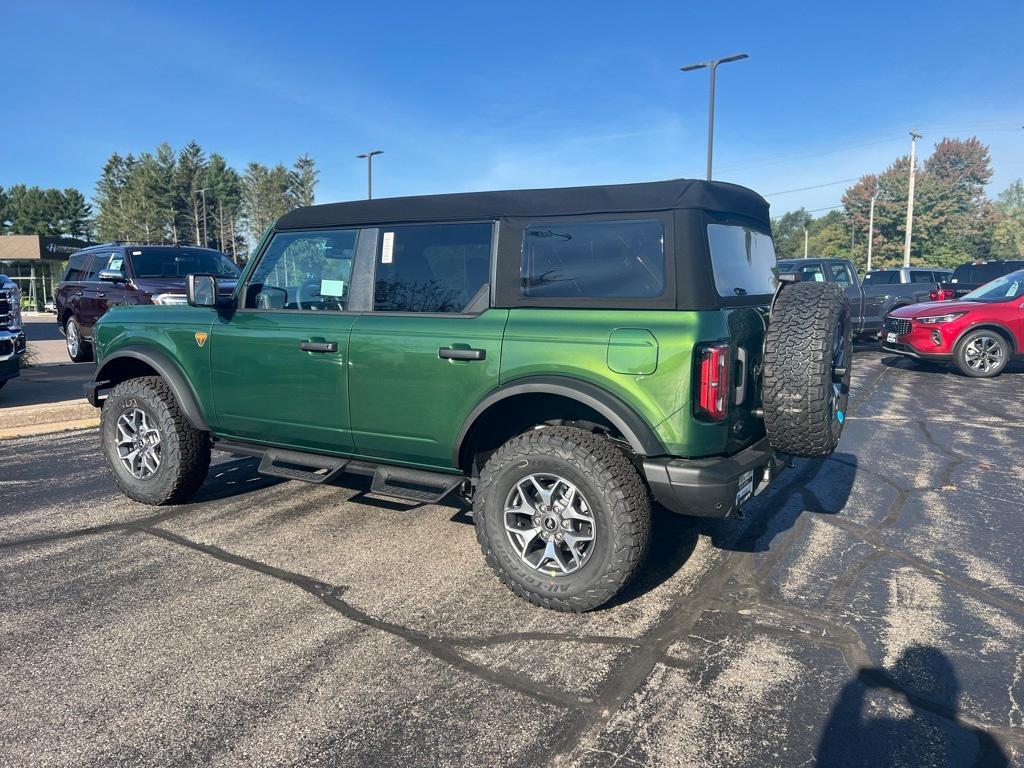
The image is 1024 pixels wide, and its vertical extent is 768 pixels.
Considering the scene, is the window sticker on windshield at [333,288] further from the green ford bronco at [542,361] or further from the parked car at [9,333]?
the parked car at [9,333]

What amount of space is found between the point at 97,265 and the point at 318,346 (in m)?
10.3

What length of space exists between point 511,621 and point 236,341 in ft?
8.21

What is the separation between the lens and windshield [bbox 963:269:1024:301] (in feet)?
38.2

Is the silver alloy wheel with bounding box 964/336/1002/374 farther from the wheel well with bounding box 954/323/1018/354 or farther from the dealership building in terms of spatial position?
the dealership building

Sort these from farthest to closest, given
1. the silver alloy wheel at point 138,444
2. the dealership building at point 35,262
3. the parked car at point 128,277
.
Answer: the dealership building at point 35,262 → the parked car at point 128,277 → the silver alloy wheel at point 138,444

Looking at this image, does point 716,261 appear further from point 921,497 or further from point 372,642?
point 921,497

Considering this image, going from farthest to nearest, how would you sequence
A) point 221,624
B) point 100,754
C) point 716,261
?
point 716,261 < point 221,624 < point 100,754

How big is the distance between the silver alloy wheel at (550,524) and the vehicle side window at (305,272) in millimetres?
1624

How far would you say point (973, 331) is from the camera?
11508 mm

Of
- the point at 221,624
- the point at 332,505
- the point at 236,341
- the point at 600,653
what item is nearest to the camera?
the point at 600,653

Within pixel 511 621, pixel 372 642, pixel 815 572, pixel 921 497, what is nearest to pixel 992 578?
pixel 815 572

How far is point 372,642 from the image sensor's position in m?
3.11

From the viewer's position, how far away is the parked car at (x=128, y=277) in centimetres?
1110

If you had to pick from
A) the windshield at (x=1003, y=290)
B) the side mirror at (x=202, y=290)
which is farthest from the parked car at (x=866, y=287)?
the side mirror at (x=202, y=290)
